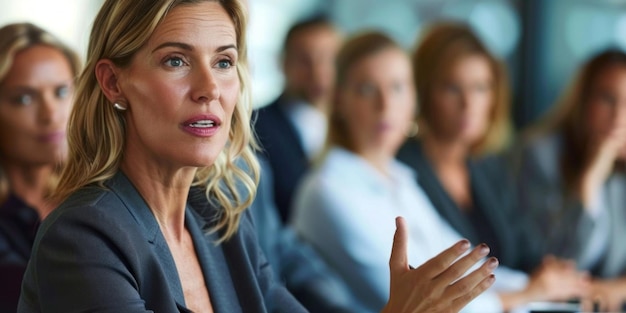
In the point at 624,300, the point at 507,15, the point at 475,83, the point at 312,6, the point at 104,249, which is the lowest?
the point at 104,249

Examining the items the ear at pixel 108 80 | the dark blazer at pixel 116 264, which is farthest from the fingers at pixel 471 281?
the ear at pixel 108 80

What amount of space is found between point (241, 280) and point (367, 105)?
1294 mm

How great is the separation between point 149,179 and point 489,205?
187cm

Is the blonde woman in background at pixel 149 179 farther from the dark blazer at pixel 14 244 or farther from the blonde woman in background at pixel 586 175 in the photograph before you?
the blonde woman in background at pixel 586 175

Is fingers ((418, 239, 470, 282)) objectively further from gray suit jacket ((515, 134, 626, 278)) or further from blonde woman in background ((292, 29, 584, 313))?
gray suit jacket ((515, 134, 626, 278))

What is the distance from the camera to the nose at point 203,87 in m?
1.31

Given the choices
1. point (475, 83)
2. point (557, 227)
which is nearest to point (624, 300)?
point (557, 227)

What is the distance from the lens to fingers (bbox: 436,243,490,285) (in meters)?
1.25

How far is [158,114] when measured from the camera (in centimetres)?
131

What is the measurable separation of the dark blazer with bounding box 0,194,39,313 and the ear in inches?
21.7

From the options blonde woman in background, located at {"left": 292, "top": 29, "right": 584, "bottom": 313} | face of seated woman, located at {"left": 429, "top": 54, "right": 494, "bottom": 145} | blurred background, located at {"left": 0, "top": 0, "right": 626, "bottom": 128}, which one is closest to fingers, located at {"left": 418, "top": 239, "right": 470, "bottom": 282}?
blonde woman in background, located at {"left": 292, "top": 29, "right": 584, "bottom": 313}

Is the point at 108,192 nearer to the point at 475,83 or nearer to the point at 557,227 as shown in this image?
the point at 475,83

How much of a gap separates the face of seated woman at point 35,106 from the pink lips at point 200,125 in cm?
79

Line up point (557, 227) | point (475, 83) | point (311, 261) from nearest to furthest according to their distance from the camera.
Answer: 1. point (311, 261)
2. point (475, 83)
3. point (557, 227)
